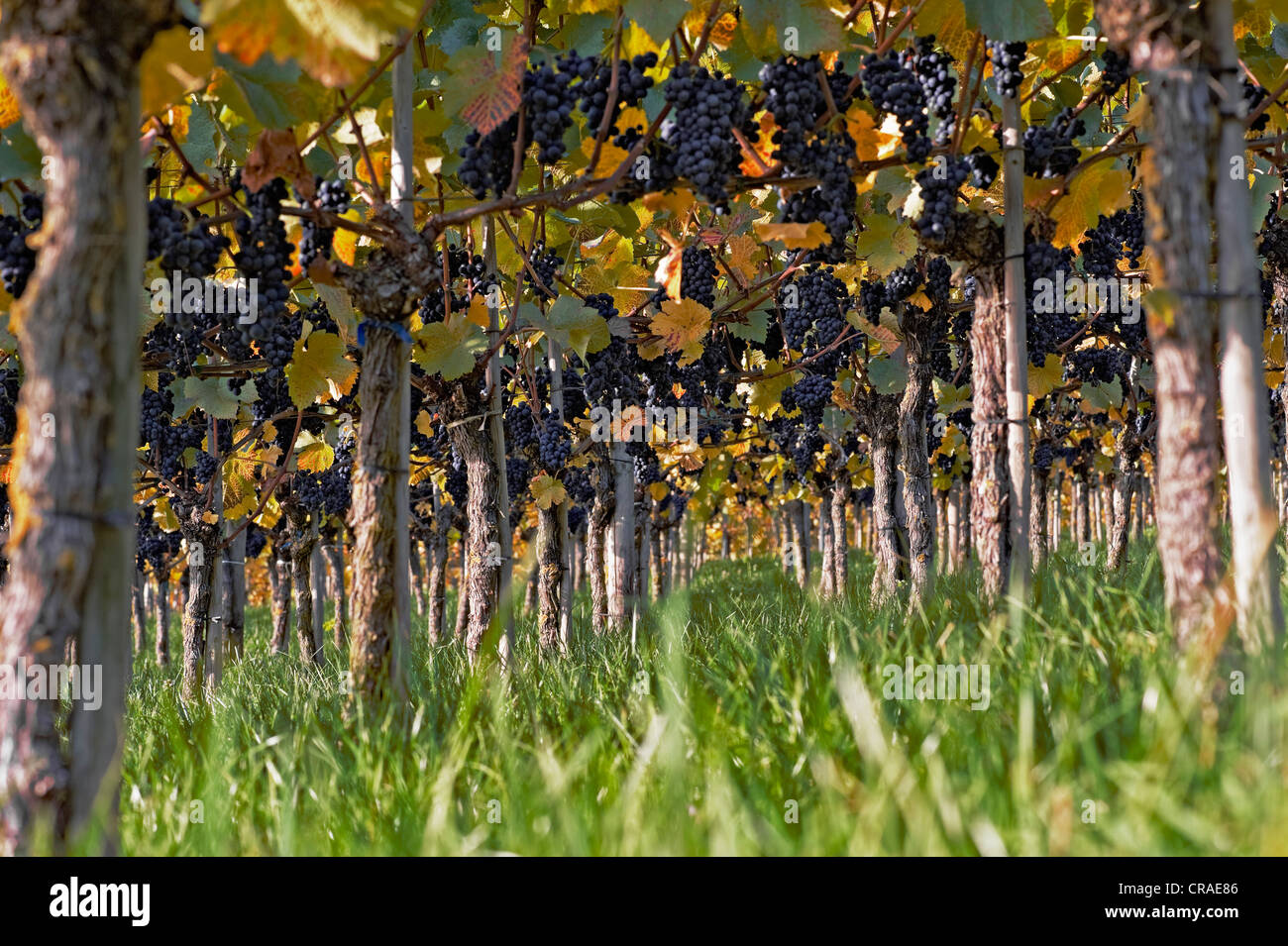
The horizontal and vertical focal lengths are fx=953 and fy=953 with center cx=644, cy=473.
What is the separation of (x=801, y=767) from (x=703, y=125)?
192cm

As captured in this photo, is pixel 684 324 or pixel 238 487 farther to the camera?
pixel 238 487

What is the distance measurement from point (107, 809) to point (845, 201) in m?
2.80

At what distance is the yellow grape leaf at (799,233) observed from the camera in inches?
131

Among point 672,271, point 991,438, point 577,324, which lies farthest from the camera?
point 577,324

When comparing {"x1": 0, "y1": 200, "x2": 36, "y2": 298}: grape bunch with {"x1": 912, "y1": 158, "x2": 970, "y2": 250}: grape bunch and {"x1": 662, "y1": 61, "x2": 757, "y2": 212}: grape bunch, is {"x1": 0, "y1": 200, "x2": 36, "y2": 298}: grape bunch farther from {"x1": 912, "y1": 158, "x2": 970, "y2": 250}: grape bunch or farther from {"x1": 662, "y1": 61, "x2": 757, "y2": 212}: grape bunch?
{"x1": 912, "y1": 158, "x2": 970, "y2": 250}: grape bunch

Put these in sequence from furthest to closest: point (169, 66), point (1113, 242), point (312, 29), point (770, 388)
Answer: point (770, 388) → point (1113, 242) → point (169, 66) → point (312, 29)

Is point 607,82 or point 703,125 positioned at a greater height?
point 607,82

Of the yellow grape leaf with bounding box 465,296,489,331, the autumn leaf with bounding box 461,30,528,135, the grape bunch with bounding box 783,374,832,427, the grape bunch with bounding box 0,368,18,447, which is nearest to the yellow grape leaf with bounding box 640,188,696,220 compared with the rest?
the autumn leaf with bounding box 461,30,528,135

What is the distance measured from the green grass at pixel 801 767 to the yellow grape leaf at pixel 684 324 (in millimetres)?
1929

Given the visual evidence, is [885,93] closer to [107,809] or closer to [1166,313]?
[1166,313]

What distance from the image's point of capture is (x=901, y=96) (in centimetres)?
315

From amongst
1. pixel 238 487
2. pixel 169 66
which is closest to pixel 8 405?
pixel 238 487

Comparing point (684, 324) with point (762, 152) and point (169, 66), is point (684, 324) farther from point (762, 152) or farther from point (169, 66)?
Answer: point (169, 66)
